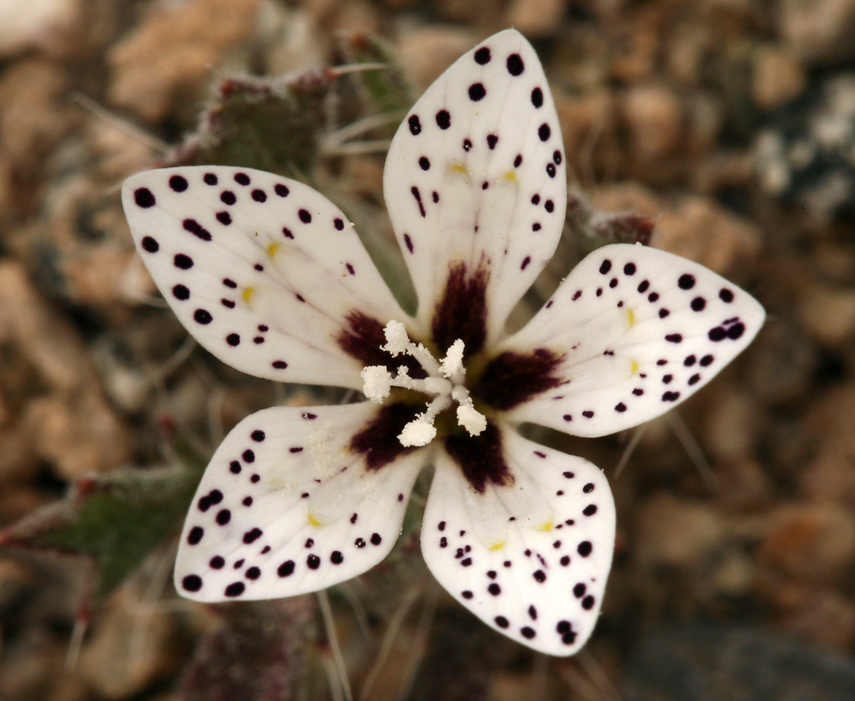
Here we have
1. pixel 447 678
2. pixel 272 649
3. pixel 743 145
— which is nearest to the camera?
pixel 272 649

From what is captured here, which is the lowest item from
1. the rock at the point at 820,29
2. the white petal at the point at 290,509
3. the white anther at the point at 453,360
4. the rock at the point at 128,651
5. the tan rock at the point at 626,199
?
the rock at the point at 128,651

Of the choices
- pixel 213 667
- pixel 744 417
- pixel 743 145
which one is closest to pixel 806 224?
pixel 743 145

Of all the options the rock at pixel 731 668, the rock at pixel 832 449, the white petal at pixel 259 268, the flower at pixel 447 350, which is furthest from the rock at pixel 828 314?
the white petal at pixel 259 268

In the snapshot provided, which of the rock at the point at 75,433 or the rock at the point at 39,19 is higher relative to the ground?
the rock at the point at 39,19

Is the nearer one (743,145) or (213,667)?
(213,667)

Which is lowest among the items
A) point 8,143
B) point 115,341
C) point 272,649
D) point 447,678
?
point 447,678

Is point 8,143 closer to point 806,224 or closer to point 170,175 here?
point 170,175

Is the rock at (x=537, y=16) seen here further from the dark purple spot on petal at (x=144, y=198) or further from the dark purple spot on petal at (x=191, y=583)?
the dark purple spot on petal at (x=191, y=583)

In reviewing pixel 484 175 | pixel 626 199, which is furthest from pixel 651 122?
pixel 484 175
